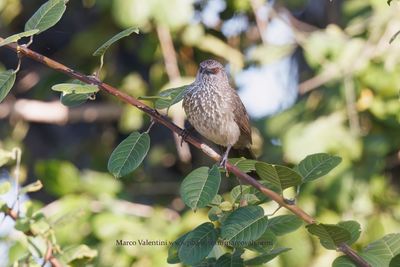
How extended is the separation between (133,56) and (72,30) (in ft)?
2.04

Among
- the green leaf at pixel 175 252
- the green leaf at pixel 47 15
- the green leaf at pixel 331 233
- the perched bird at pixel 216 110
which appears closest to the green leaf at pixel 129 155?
the green leaf at pixel 175 252

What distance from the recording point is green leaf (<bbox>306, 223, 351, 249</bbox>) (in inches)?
91.7

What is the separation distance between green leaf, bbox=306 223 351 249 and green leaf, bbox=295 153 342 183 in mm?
188

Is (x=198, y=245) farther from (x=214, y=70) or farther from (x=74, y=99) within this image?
(x=214, y=70)

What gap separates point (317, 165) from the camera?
2.48 meters

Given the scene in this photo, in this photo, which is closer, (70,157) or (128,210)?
(128,210)

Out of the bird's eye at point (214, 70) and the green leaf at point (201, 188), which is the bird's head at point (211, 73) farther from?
the green leaf at point (201, 188)

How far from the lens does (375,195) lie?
550cm

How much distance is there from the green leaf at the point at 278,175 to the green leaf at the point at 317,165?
67 mm

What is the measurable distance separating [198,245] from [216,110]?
1.82 meters

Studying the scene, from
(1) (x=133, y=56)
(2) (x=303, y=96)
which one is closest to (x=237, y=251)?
(2) (x=303, y=96)

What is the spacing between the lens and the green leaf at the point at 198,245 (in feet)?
8.25

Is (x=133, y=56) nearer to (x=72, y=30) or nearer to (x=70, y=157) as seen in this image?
(x=72, y=30)

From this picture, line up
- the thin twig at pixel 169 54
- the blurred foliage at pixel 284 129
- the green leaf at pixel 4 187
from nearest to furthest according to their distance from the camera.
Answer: the green leaf at pixel 4 187 → the blurred foliage at pixel 284 129 → the thin twig at pixel 169 54
